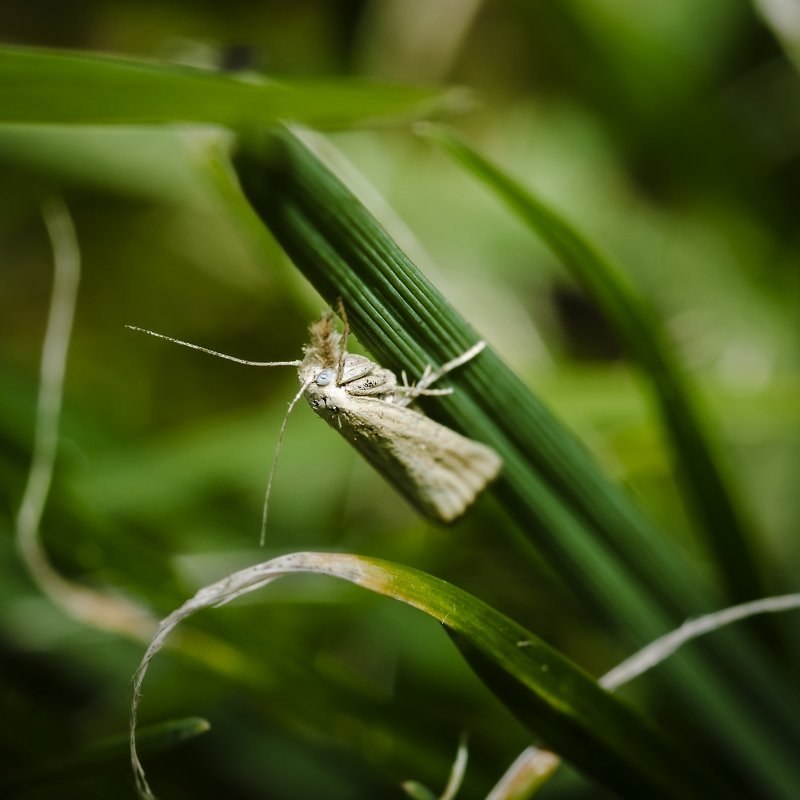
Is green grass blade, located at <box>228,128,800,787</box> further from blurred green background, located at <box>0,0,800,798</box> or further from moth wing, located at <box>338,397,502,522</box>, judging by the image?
blurred green background, located at <box>0,0,800,798</box>

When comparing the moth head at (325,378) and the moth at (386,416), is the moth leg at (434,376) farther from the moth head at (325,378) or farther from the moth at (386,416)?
the moth head at (325,378)

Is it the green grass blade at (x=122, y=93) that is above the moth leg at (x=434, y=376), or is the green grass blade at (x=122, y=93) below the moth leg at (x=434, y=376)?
above

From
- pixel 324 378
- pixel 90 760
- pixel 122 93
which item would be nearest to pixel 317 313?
pixel 324 378

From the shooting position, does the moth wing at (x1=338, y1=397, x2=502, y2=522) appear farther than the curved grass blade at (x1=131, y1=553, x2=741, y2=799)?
Yes

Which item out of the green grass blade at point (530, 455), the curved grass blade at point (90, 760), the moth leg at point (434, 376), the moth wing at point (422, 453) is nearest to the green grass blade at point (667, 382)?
the green grass blade at point (530, 455)

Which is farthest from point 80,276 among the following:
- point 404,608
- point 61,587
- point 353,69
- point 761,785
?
point 761,785

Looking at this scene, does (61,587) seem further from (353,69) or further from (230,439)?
(353,69)

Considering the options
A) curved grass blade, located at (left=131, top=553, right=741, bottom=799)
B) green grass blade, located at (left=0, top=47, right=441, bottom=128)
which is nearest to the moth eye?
curved grass blade, located at (left=131, top=553, right=741, bottom=799)
